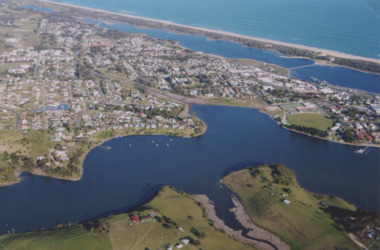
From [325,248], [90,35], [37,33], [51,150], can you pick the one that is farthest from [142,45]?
[325,248]

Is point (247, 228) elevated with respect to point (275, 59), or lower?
lower

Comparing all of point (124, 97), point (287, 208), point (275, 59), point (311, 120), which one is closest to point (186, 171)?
Answer: point (287, 208)

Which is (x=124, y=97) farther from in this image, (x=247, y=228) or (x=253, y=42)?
(x=253, y=42)

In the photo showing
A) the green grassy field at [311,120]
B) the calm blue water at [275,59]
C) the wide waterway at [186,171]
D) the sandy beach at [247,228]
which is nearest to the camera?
the sandy beach at [247,228]

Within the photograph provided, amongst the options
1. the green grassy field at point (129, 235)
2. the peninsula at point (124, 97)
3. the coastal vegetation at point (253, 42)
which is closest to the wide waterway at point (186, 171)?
the peninsula at point (124, 97)

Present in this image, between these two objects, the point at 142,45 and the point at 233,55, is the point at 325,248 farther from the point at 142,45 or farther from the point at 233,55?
the point at 142,45

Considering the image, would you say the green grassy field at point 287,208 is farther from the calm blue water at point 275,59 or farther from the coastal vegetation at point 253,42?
the coastal vegetation at point 253,42
